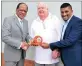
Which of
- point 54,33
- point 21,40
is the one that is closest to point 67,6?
point 54,33

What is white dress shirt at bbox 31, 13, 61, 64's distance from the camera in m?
2.07

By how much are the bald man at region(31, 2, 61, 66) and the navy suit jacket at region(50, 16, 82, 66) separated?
159 millimetres

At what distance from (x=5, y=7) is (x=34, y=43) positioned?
914mm

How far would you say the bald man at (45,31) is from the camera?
2.07 m

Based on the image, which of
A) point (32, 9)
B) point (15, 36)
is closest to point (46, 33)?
point (15, 36)

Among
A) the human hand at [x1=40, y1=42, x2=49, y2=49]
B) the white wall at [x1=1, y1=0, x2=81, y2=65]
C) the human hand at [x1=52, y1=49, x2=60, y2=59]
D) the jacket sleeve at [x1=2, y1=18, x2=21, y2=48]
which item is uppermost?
the white wall at [x1=1, y1=0, x2=81, y2=65]

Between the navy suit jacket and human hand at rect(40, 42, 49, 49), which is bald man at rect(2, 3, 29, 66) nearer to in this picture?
human hand at rect(40, 42, 49, 49)

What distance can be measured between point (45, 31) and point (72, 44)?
0.37 m

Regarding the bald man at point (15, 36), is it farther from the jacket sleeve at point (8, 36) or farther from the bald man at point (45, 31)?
the bald man at point (45, 31)

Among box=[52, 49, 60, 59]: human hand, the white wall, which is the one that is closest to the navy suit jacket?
box=[52, 49, 60, 59]: human hand

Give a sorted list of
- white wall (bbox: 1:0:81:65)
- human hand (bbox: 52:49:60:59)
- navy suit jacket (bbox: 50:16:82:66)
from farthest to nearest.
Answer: white wall (bbox: 1:0:81:65) → human hand (bbox: 52:49:60:59) → navy suit jacket (bbox: 50:16:82:66)

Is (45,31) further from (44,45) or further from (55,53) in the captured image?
(55,53)

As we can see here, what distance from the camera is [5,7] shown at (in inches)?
105

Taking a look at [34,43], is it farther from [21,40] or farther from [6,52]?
[6,52]
